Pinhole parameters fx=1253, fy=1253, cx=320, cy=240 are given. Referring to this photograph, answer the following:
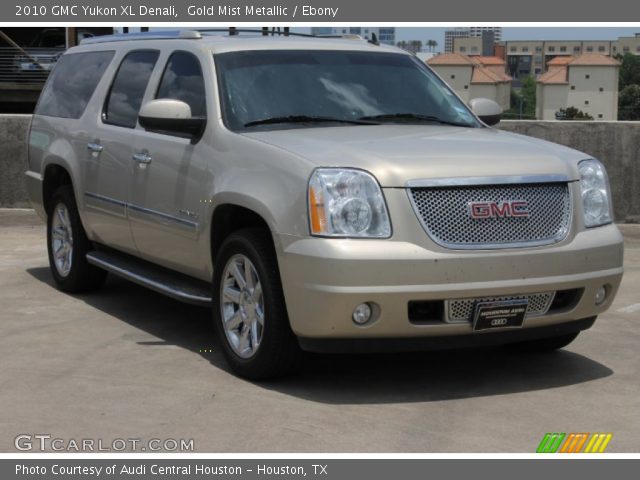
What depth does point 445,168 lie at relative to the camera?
6.06m

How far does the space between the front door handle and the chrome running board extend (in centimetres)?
69

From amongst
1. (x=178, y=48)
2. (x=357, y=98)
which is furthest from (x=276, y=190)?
(x=178, y=48)

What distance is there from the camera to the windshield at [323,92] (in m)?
6.98

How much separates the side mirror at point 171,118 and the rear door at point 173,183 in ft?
0.33

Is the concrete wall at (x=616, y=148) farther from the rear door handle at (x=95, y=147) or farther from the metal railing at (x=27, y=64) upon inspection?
the metal railing at (x=27, y=64)

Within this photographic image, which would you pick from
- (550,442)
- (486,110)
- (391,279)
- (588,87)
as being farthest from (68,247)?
(588,87)

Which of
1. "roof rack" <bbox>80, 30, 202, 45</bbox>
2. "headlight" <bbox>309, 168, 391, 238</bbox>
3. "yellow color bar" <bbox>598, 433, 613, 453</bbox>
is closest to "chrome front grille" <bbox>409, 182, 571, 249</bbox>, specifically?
"headlight" <bbox>309, 168, 391, 238</bbox>

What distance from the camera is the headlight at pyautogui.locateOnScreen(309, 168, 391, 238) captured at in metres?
5.92

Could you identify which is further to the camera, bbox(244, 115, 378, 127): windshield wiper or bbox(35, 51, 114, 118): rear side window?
bbox(35, 51, 114, 118): rear side window

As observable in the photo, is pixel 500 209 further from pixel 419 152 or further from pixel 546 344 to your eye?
pixel 546 344

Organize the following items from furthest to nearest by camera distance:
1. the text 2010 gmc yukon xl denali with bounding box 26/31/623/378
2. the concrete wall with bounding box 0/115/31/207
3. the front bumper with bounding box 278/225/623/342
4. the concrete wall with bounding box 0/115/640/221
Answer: the concrete wall with bounding box 0/115/31/207 < the concrete wall with bounding box 0/115/640/221 < the text 2010 gmc yukon xl denali with bounding box 26/31/623/378 < the front bumper with bounding box 278/225/623/342

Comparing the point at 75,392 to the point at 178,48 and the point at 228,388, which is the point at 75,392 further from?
the point at 178,48

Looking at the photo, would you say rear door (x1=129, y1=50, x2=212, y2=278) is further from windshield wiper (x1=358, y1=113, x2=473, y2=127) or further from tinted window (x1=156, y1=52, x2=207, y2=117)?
windshield wiper (x1=358, y1=113, x2=473, y2=127)

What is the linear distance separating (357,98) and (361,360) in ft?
4.97
